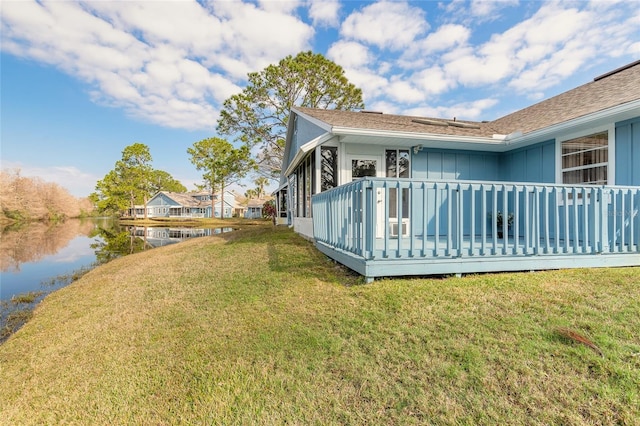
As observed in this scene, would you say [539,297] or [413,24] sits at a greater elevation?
[413,24]

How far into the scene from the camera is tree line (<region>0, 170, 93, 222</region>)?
4066 cm

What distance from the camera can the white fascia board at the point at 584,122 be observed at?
5180 mm

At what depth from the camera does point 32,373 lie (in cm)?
327

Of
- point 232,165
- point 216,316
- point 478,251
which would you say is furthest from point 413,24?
point 232,165

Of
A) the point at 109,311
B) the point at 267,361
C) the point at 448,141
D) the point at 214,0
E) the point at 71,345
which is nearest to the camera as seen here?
the point at 267,361

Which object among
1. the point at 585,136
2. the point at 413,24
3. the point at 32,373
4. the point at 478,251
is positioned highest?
the point at 413,24

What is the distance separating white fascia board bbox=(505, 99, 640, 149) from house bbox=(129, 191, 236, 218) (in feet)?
173

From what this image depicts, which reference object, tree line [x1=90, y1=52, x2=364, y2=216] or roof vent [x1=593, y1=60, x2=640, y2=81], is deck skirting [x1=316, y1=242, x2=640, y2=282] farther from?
tree line [x1=90, y1=52, x2=364, y2=216]

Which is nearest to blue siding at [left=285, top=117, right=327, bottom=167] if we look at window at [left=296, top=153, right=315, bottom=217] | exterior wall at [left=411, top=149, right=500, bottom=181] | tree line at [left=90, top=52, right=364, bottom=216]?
window at [left=296, top=153, right=315, bottom=217]

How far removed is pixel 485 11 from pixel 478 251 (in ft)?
32.1

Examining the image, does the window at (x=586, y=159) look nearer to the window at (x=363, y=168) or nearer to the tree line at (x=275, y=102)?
the window at (x=363, y=168)

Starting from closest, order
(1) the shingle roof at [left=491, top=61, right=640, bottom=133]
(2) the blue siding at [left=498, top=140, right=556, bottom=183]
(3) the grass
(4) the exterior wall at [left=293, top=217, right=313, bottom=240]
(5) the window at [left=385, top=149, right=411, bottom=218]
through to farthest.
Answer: (3) the grass → (1) the shingle roof at [left=491, top=61, right=640, bottom=133] → (2) the blue siding at [left=498, top=140, right=556, bottom=183] → (5) the window at [left=385, top=149, right=411, bottom=218] → (4) the exterior wall at [left=293, top=217, right=313, bottom=240]

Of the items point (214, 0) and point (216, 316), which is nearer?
point (216, 316)

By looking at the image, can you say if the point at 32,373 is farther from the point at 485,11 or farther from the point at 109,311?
the point at 485,11
